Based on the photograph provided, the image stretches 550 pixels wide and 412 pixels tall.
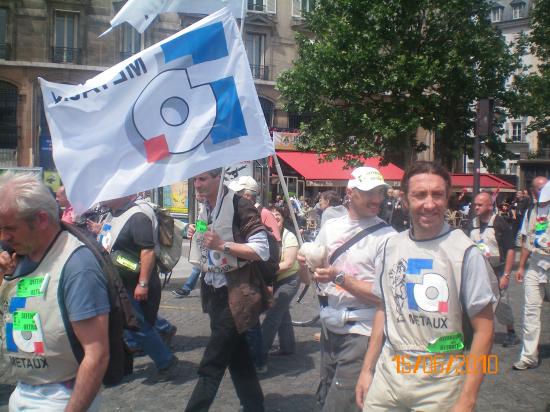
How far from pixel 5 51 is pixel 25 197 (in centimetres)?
2647

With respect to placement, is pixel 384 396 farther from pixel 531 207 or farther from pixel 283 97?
pixel 283 97

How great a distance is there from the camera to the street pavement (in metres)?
4.62

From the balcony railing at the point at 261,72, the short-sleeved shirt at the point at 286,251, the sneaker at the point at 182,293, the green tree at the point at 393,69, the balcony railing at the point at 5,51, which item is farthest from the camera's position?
the balcony railing at the point at 261,72

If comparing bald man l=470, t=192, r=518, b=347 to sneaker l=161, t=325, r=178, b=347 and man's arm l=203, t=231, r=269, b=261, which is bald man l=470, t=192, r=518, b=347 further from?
sneaker l=161, t=325, r=178, b=347

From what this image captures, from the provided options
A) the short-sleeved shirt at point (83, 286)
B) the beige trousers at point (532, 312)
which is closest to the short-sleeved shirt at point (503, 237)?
the beige trousers at point (532, 312)

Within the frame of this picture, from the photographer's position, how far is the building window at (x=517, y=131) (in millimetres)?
59031

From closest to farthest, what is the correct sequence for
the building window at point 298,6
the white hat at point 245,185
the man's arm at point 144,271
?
the man's arm at point 144,271
the white hat at point 245,185
the building window at point 298,6

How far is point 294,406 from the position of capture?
4.63 meters

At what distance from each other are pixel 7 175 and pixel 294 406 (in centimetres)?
310

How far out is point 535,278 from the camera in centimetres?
562

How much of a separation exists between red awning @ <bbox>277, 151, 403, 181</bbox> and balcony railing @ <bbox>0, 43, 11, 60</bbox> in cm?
1259

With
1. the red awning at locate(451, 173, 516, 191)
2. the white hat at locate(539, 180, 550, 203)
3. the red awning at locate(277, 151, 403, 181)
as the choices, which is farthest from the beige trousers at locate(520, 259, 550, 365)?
the red awning at locate(451, 173, 516, 191)

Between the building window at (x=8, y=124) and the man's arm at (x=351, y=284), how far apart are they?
84.7 ft

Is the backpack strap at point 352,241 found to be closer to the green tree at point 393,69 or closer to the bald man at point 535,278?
the bald man at point 535,278
